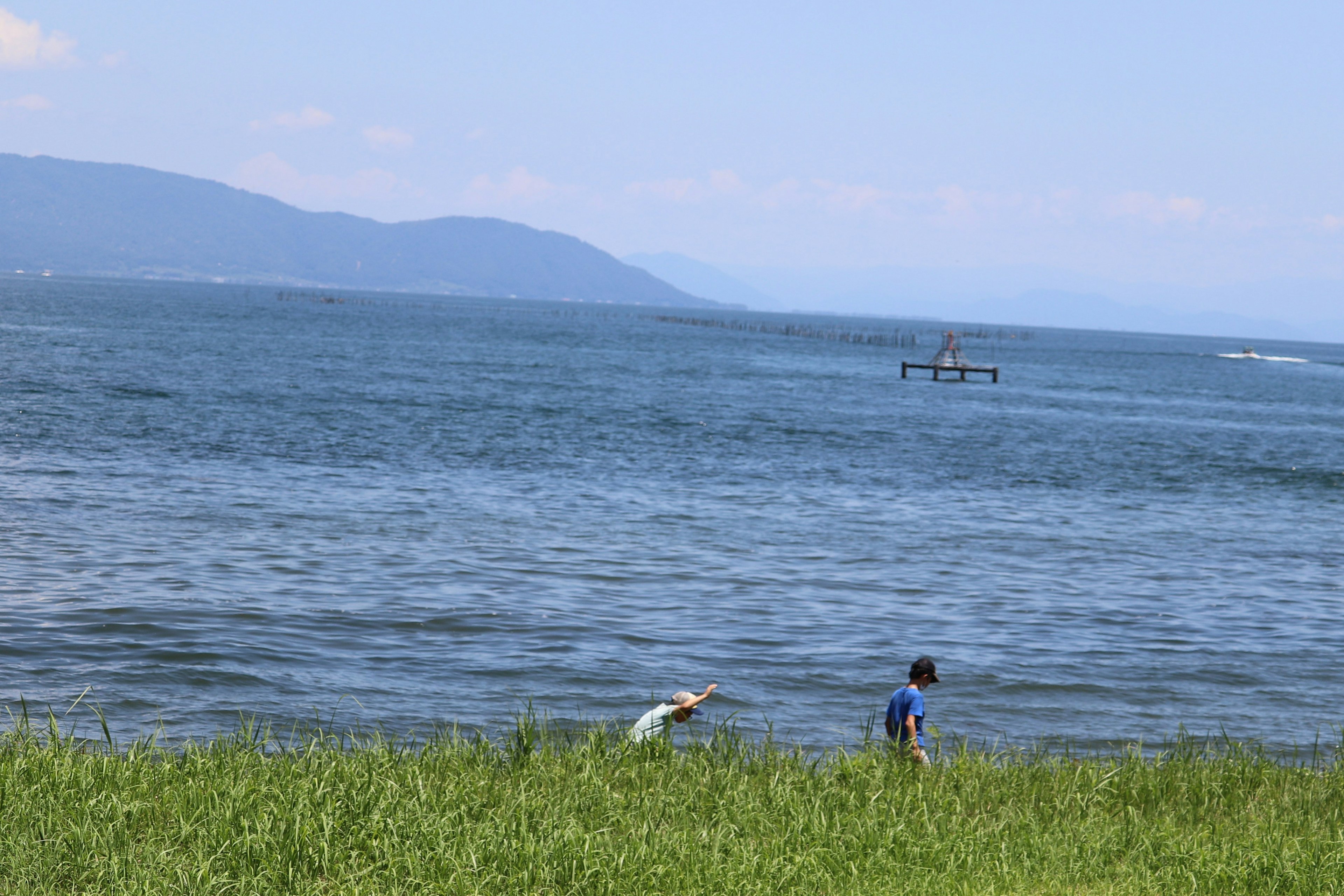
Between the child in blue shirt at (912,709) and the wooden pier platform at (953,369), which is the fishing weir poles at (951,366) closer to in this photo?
the wooden pier platform at (953,369)

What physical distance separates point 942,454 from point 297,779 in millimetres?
42011

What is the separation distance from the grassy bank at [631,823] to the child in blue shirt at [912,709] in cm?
70

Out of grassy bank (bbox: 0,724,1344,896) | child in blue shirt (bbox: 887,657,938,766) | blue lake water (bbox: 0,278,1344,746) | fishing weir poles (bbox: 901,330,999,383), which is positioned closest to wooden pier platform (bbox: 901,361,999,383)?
fishing weir poles (bbox: 901,330,999,383)

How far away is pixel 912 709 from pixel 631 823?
4.12m

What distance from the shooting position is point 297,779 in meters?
10.0

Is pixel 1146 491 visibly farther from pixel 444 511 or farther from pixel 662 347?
pixel 662 347

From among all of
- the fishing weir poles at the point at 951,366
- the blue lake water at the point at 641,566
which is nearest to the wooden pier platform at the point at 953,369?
the fishing weir poles at the point at 951,366

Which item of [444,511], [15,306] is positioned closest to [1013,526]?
[444,511]

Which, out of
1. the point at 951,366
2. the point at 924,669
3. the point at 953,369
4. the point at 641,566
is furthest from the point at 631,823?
the point at 951,366

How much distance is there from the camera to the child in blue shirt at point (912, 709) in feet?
40.8

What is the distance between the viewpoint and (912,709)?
41.0 feet

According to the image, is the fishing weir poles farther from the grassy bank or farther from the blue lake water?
the grassy bank

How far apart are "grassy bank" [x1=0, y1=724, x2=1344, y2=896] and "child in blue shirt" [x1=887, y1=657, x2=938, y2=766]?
0.70 meters

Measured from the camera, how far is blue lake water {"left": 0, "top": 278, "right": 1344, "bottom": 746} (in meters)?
16.8
